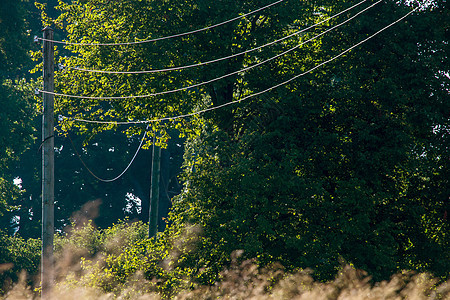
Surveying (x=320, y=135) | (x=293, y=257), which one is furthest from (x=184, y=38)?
(x=293, y=257)

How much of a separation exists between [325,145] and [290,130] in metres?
1.09

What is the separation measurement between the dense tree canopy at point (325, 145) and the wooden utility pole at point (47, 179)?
360 cm

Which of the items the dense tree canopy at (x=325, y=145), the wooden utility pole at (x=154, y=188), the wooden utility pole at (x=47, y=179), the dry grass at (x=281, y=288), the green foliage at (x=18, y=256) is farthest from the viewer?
the green foliage at (x=18, y=256)

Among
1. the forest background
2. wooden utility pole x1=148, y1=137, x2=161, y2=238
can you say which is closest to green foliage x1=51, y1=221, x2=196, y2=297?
the forest background

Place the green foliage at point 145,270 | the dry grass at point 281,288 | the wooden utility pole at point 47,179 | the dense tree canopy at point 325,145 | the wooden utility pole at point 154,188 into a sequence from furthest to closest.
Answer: the wooden utility pole at point 154,188, the dense tree canopy at point 325,145, the green foliage at point 145,270, the wooden utility pole at point 47,179, the dry grass at point 281,288

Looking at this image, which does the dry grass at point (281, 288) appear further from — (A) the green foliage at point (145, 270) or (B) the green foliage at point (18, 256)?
(B) the green foliage at point (18, 256)

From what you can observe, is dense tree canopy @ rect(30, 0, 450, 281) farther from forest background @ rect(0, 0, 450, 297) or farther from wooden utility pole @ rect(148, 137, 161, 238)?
wooden utility pole @ rect(148, 137, 161, 238)

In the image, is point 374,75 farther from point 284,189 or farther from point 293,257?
point 293,257

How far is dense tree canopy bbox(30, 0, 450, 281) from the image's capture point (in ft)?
49.5

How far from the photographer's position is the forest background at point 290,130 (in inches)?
595

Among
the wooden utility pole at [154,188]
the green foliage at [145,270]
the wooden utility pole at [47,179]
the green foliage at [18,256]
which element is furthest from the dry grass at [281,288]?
the green foliage at [18,256]

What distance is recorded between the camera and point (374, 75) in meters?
16.3

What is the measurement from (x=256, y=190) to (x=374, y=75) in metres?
4.70

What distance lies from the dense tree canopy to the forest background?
4 centimetres
